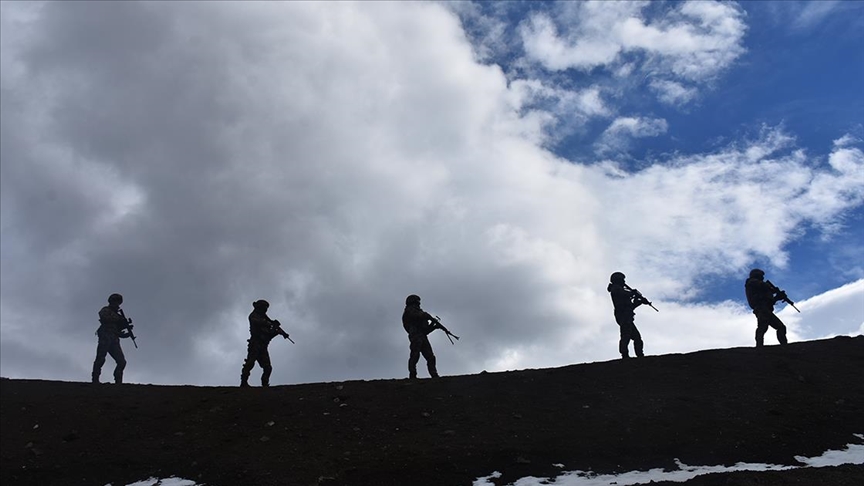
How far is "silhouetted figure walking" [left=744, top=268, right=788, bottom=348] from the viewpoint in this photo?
21.4 meters

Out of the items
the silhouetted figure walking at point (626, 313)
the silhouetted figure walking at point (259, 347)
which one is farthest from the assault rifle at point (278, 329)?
the silhouetted figure walking at point (626, 313)

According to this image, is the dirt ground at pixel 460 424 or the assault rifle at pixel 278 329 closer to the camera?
the dirt ground at pixel 460 424

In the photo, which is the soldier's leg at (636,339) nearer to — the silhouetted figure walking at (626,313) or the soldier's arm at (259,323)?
the silhouetted figure walking at (626,313)

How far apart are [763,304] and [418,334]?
425 inches

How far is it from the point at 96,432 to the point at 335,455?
5825 mm

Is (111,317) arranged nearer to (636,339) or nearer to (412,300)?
(412,300)

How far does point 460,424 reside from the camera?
15055mm

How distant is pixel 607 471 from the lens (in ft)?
40.2

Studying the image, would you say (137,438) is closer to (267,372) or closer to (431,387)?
(267,372)

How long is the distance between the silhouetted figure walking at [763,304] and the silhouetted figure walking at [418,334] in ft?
32.8

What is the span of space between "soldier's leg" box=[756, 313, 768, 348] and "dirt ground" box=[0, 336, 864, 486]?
1.96 metres

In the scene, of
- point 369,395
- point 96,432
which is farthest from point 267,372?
point 96,432

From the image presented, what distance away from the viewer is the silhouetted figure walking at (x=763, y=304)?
842 inches

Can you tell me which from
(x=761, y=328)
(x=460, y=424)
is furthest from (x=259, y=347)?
(x=761, y=328)
